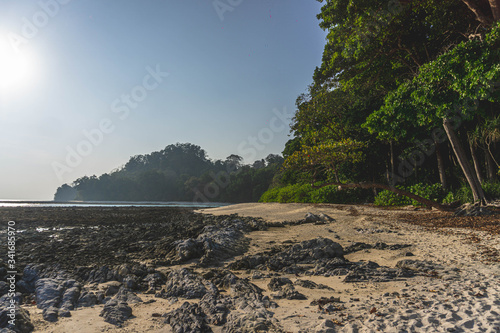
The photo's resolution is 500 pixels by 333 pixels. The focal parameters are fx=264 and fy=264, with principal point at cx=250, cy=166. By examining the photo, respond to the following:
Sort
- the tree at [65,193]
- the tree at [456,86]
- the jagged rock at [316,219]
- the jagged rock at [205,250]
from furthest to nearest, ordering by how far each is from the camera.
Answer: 1. the tree at [65,193]
2. the jagged rock at [316,219]
3. the tree at [456,86]
4. the jagged rock at [205,250]

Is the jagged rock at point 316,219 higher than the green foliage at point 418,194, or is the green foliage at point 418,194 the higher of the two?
the green foliage at point 418,194

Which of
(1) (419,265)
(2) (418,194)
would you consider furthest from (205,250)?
(2) (418,194)

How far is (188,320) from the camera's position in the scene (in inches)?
99.8

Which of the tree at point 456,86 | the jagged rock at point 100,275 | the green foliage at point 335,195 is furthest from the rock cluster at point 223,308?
the green foliage at point 335,195

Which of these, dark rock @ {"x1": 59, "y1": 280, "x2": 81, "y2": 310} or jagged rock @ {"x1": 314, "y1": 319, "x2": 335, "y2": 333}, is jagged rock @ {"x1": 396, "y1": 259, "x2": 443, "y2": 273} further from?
dark rock @ {"x1": 59, "y1": 280, "x2": 81, "y2": 310}

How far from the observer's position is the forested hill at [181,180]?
6038 centimetres

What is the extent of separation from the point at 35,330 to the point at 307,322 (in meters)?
2.57

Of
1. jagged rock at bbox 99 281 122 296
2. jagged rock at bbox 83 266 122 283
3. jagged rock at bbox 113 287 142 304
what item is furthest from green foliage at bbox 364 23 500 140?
jagged rock at bbox 83 266 122 283

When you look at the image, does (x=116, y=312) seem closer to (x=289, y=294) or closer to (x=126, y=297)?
(x=126, y=297)

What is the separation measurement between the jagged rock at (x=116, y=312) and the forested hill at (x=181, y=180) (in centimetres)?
4901

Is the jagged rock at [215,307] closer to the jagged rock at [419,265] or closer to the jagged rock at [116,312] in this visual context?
the jagged rock at [116,312]

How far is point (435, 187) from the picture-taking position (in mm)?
13102

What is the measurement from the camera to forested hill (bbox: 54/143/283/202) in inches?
2377

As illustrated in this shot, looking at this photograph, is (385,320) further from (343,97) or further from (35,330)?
(343,97)
